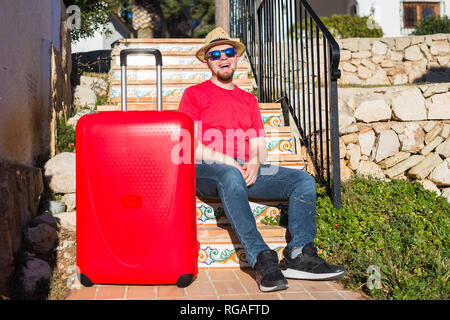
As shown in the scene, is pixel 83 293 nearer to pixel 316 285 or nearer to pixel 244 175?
pixel 244 175

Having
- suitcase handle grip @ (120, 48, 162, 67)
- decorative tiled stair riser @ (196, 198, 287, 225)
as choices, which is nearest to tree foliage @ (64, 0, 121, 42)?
suitcase handle grip @ (120, 48, 162, 67)

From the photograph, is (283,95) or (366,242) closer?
(366,242)

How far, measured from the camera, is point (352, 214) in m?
2.60

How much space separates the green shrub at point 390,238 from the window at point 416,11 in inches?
412

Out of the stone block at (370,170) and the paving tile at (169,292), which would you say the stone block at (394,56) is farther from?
the paving tile at (169,292)

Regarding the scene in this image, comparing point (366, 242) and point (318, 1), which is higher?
point (318, 1)

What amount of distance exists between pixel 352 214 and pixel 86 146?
62.7 inches

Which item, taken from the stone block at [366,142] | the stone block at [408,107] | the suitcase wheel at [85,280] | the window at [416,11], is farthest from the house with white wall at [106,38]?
the window at [416,11]

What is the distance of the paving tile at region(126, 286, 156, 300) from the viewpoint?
1961mm

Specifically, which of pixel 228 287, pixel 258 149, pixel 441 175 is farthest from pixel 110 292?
pixel 441 175

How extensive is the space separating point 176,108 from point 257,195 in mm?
1643

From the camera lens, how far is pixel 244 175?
2.41 meters
